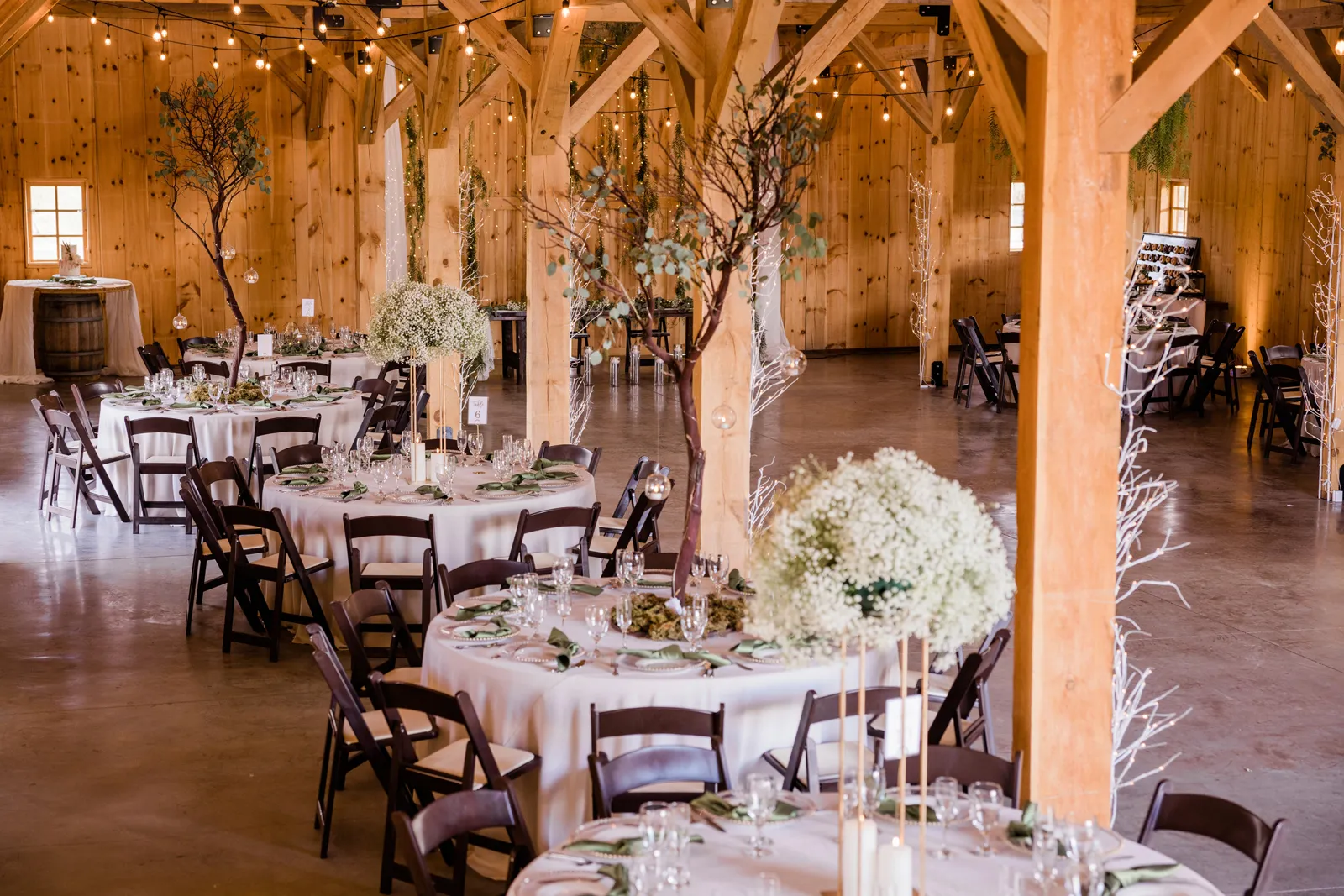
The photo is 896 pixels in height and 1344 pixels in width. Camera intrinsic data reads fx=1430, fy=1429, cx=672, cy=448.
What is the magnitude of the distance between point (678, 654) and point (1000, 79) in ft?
6.62

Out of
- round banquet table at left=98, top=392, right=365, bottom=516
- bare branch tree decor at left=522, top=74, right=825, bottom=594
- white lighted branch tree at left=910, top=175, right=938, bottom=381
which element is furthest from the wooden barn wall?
bare branch tree decor at left=522, top=74, right=825, bottom=594

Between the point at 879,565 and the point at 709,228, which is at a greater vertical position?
the point at 709,228

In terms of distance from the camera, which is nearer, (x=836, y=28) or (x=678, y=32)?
(x=678, y=32)

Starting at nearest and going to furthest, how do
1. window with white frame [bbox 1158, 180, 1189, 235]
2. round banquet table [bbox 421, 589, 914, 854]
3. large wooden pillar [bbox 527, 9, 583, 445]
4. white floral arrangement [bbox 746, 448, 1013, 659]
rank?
1. white floral arrangement [bbox 746, 448, 1013, 659]
2. round banquet table [bbox 421, 589, 914, 854]
3. large wooden pillar [bbox 527, 9, 583, 445]
4. window with white frame [bbox 1158, 180, 1189, 235]

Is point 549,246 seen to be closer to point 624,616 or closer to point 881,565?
point 624,616

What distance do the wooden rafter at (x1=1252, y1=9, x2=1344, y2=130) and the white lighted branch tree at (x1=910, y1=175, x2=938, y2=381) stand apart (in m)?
6.45

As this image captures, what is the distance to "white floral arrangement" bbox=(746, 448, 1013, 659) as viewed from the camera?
106 inches

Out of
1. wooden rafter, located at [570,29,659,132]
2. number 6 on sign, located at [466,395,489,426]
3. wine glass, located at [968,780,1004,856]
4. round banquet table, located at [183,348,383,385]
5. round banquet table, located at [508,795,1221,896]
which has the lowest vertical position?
round banquet table, located at [508,795,1221,896]

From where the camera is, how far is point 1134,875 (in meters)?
3.12

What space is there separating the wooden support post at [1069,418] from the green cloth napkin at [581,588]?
185 cm

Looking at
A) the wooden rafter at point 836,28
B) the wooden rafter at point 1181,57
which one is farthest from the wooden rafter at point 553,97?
the wooden rafter at point 1181,57

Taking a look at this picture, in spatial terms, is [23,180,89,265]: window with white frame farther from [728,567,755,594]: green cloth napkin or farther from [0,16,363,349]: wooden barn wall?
[728,567,755,594]: green cloth napkin

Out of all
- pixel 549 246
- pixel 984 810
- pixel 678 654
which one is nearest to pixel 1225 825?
pixel 984 810

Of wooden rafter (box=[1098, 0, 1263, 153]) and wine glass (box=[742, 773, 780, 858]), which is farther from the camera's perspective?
wooden rafter (box=[1098, 0, 1263, 153])
